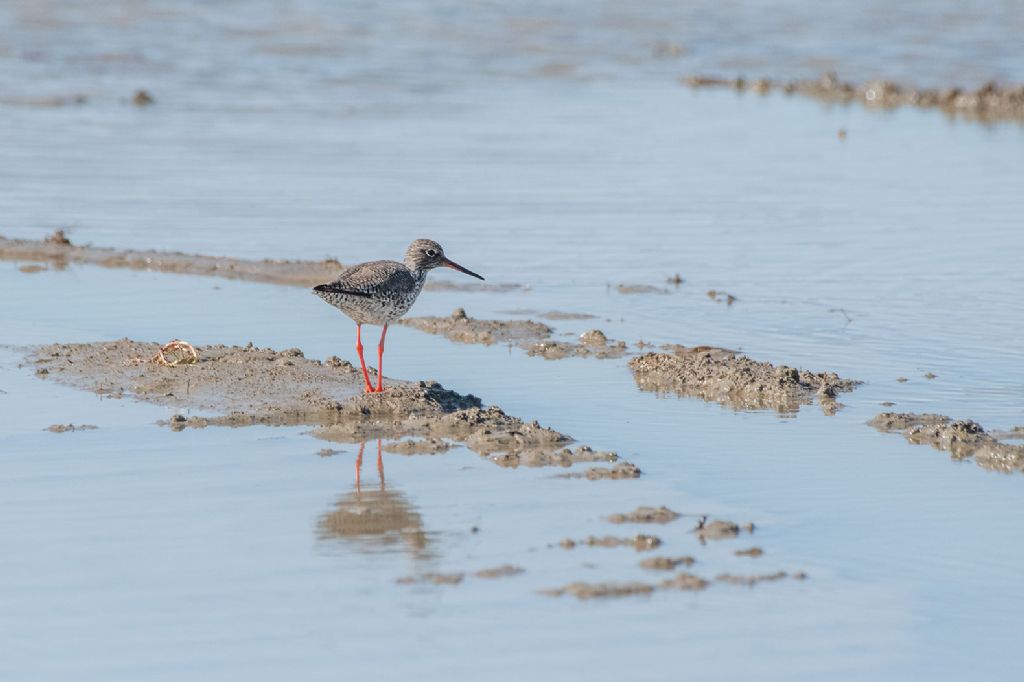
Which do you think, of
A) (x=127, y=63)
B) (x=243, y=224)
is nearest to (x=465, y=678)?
(x=243, y=224)

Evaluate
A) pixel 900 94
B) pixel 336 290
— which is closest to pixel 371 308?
pixel 336 290

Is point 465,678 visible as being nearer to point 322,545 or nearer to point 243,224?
point 322,545

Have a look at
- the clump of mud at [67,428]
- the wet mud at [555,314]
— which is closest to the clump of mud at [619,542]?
the clump of mud at [67,428]

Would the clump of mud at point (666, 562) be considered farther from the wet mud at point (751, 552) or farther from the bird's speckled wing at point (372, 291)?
the bird's speckled wing at point (372, 291)

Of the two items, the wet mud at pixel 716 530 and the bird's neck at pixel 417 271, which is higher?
the bird's neck at pixel 417 271

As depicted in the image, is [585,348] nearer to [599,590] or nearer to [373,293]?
[373,293]

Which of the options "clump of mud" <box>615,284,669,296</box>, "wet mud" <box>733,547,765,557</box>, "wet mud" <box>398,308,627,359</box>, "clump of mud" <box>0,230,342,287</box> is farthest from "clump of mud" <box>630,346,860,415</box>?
"clump of mud" <box>0,230,342,287</box>

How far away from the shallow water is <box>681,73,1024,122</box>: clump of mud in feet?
2.07

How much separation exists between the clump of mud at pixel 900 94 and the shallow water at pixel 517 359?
629 millimetres

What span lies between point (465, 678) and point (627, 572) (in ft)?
3.29

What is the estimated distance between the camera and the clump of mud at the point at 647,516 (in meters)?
6.25

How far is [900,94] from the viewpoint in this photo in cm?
2039

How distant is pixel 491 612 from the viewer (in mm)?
5348

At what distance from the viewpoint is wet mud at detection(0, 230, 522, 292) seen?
1110cm
